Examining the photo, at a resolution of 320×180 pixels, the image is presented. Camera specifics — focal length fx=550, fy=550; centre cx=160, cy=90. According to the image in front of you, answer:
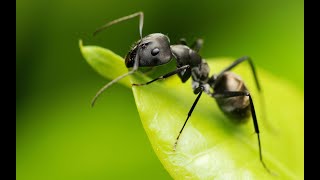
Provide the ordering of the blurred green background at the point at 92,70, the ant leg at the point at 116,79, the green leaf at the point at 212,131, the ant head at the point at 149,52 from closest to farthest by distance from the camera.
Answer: the green leaf at the point at 212,131 → the ant leg at the point at 116,79 → the ant head at the point at 149,52 → the blurred green background at the point at 92,70

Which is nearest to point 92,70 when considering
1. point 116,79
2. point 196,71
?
point 196,71

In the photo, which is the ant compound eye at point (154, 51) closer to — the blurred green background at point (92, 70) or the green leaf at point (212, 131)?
the green leaf at point (212, 131)

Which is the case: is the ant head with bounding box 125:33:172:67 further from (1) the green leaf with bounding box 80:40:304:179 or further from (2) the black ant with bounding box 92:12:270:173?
(1) the green leaf with bounding box 80:40:304:179

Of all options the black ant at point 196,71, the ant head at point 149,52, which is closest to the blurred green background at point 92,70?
the black ant at point 196,71

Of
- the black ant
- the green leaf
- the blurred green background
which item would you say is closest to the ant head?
the black ant

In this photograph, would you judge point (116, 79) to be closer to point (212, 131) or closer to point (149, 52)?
point (149, 52)
